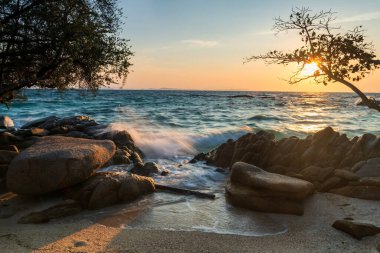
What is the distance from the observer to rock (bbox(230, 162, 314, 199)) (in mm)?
8922

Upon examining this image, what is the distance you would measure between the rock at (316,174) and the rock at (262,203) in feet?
6.12

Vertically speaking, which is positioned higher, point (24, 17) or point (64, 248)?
point (24, 17)

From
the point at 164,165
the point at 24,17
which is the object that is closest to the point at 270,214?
the point at 164,165

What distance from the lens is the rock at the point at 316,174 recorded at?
10.5 meters

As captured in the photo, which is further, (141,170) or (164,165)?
(164,165)

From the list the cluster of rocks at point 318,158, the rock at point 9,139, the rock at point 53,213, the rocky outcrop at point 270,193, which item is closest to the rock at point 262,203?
the rocky outcrop at point 270,193

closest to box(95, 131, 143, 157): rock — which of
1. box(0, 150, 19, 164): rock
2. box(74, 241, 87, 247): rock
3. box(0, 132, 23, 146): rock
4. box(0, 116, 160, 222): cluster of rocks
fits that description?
box(0, 132, 23, 146): rock

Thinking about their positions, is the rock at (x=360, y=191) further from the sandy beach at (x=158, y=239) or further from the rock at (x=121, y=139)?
the rock at (x=121, y=139)

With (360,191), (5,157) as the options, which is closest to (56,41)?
(5,157)

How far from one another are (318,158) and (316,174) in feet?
8.49

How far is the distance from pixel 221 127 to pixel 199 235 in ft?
71.0

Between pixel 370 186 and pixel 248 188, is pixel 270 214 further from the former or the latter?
pixel 370 186

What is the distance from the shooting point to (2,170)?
10672mm

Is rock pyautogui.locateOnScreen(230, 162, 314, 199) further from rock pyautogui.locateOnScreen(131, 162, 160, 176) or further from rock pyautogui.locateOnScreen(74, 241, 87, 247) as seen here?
rock pyautogui.locateOnScreen(74, 241, 87, 247)
